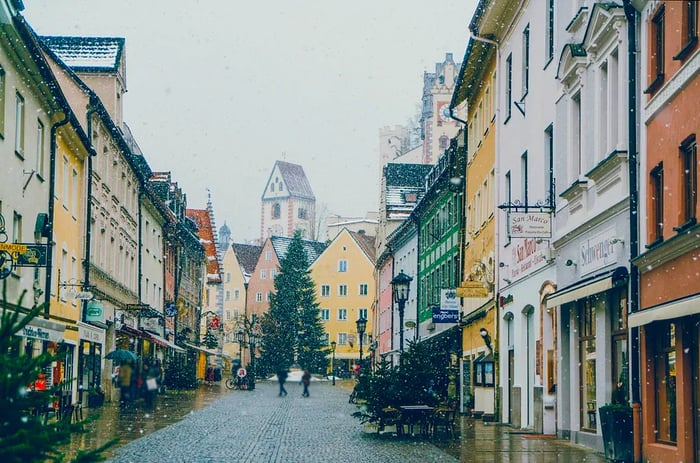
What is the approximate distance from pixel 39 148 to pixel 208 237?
61.3 metres

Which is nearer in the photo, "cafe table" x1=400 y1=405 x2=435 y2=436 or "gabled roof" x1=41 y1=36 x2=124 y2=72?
"cafe table" x1=400 y1=405 x2=435 y2=436

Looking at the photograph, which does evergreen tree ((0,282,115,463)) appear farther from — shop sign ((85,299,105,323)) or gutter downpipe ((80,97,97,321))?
gutter downpipe ((80,97,97,321))

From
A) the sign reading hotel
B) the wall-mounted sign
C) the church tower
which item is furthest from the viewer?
the church tower

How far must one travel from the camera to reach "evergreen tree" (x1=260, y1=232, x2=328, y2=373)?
106 meters

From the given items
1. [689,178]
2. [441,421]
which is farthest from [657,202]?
[441,421]

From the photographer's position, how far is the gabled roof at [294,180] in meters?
191

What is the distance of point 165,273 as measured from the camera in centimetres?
6262

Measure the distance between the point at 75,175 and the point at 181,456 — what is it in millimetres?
18746

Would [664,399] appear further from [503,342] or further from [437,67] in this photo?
[437,67]

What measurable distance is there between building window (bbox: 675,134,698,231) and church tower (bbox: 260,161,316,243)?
171 metres

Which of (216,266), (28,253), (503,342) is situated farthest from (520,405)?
(216,266)

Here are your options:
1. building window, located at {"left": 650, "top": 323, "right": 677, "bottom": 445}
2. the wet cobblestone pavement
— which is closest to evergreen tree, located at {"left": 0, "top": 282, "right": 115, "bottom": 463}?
the wet cobblestone pavement

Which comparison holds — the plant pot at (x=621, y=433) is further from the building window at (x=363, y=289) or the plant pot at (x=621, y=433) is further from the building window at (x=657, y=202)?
the building window at (x=363, y=289)

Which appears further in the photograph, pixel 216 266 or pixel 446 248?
pixel 216 266
